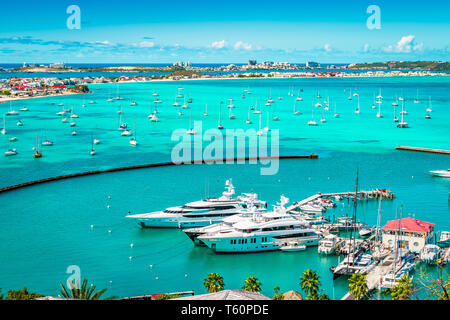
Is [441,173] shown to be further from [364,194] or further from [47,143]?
[47,143]

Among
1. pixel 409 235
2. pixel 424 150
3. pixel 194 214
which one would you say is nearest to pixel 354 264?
pixel 409 235

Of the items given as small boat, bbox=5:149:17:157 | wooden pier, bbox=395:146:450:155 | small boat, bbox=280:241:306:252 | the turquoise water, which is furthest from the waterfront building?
small boat, bbox=5:149:17:157

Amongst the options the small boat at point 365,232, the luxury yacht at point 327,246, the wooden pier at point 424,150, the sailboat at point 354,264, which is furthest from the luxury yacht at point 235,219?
the wooden pier at point 424,150

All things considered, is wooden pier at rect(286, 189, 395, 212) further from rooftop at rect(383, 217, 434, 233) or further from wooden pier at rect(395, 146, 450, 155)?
wooden pier at rect(395, 146, 450, 155)

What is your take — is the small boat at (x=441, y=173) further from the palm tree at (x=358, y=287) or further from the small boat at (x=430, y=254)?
the palm tree at (x=358, y=287)
